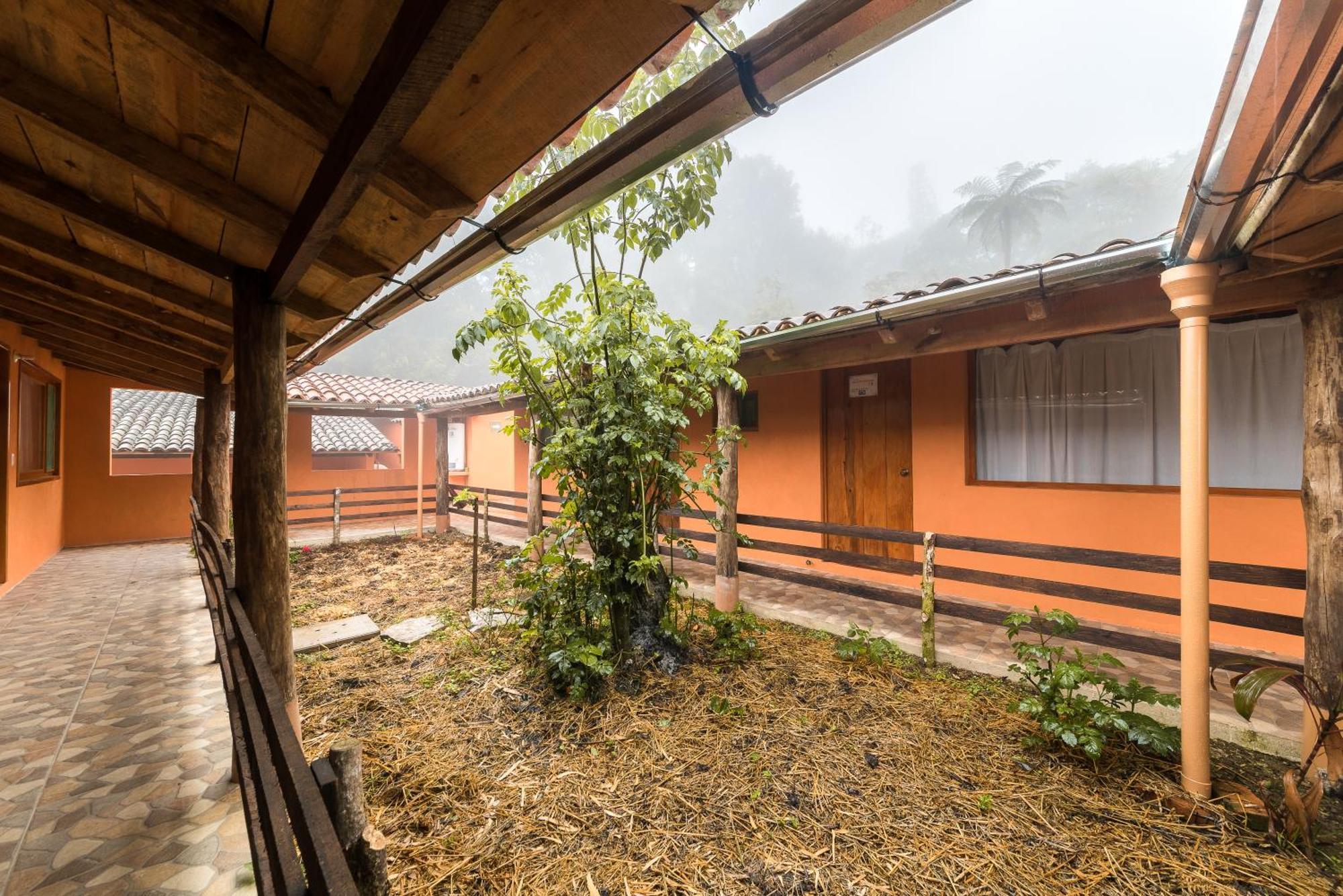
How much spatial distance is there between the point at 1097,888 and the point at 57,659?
6566 mm

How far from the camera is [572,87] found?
131 cm

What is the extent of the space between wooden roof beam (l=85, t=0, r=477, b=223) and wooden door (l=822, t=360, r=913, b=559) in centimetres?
496

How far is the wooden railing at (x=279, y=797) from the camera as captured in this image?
88 cm

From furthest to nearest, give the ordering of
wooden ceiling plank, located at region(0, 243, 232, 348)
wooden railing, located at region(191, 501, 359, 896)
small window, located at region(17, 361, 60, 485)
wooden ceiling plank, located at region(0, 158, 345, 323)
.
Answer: small window, located at region(17, 361, 60, 485) < wooden ceiling plank, located at region(0, 243, 232, 348) < wooden ceiling plank, located at region(0, 158, 345, 323) < wooden railing, located at region(191, 501, 359, 896)

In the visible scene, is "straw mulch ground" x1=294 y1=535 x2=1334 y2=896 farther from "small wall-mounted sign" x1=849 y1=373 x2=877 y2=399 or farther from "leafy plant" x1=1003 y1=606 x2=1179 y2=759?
"small wall-mounted sign" x1=849 y1=373 x2=877 y2=399

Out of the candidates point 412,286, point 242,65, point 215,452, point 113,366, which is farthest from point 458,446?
point 242,65

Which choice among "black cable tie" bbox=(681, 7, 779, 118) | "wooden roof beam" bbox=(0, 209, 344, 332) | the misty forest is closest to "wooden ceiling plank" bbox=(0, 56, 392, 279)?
"wooden roof beam" bbox=(0, 209, 344, 332)

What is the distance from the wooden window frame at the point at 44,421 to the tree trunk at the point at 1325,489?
10244 mm

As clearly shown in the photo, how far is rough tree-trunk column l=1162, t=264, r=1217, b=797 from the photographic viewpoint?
2363 millimetres

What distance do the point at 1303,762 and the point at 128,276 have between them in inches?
255

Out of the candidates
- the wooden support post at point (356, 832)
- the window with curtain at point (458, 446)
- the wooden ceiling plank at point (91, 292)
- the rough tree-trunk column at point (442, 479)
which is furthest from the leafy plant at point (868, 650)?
the window with curtain at point (458, 446)

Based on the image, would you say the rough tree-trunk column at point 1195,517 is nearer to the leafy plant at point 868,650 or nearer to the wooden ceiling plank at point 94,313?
the leafy plant at point 868,650

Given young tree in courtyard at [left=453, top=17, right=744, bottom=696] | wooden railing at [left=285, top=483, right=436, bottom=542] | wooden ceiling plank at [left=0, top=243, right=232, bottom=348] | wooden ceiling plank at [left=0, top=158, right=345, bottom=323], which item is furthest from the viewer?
wooden railing at [left=285, top=483, right=436, bottom=542]

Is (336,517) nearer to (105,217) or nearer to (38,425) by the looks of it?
(38,425)
